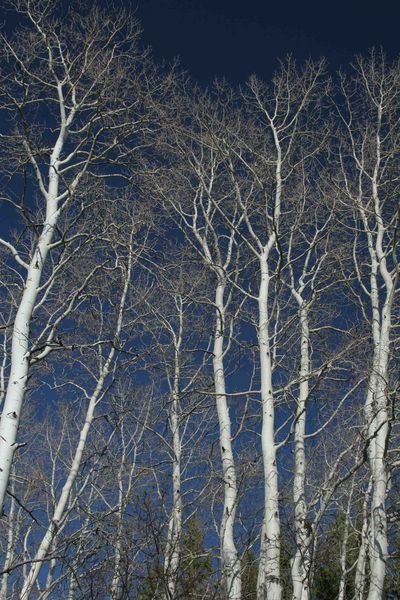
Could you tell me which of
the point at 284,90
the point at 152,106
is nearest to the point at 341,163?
the point at 284,90

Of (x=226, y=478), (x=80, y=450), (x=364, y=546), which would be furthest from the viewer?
(x=80, y=450)

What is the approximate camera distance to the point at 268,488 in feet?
21.0

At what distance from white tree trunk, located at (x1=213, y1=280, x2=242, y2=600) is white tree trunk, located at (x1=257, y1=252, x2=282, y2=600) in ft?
0.96

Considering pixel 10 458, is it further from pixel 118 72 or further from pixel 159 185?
pixel 159 185

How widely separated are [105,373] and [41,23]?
5508mm

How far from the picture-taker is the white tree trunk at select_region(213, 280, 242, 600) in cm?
614

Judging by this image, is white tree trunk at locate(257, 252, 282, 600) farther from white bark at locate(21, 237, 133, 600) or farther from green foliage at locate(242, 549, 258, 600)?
white bark at locate(21, 237, 133, 600)

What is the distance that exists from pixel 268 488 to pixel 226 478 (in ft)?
2.88

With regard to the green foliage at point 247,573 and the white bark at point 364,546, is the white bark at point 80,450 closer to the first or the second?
the green foliage at point 247,573

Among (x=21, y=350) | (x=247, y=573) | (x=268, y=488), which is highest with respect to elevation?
(x=21, y=350)

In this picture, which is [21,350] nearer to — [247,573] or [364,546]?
[247,573]

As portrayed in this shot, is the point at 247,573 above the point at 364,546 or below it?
below

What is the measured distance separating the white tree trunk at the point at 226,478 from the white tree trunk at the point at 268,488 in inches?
11.5

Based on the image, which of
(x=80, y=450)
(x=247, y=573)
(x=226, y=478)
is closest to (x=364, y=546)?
(x=247, y=573)
